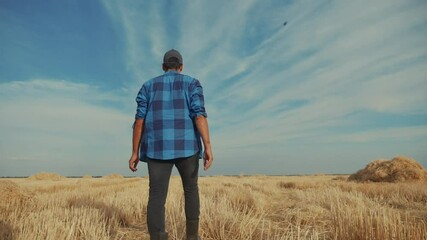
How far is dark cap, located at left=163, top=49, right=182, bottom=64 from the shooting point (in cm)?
402

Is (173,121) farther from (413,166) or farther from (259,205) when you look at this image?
(413,166)

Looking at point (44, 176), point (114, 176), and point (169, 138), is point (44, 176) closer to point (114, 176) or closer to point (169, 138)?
point (114, 176)

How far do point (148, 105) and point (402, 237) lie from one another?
2.65 meters

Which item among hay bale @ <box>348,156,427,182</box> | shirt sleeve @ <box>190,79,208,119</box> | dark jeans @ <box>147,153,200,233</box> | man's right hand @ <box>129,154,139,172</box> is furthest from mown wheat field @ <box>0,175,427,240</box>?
hay bale @ <box>348,156,427,182</box>

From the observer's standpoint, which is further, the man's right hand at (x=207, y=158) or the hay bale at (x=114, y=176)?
the hay bale at (x=114, y=176)

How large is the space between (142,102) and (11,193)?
5301 mm

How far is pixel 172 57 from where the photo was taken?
402 centimetres

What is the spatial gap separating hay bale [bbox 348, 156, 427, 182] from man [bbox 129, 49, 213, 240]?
50.4ft

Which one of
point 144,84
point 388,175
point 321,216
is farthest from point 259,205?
point 388,175

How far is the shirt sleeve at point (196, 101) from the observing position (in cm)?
374

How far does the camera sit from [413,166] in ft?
56.7

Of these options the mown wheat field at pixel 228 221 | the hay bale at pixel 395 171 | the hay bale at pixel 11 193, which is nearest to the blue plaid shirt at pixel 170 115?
the mown wheat field at pixel 228 221

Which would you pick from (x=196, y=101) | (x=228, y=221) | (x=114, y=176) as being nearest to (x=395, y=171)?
(x=228, y=221)

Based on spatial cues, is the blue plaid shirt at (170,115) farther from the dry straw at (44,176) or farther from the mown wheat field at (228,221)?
the dry straw at (44,176)
